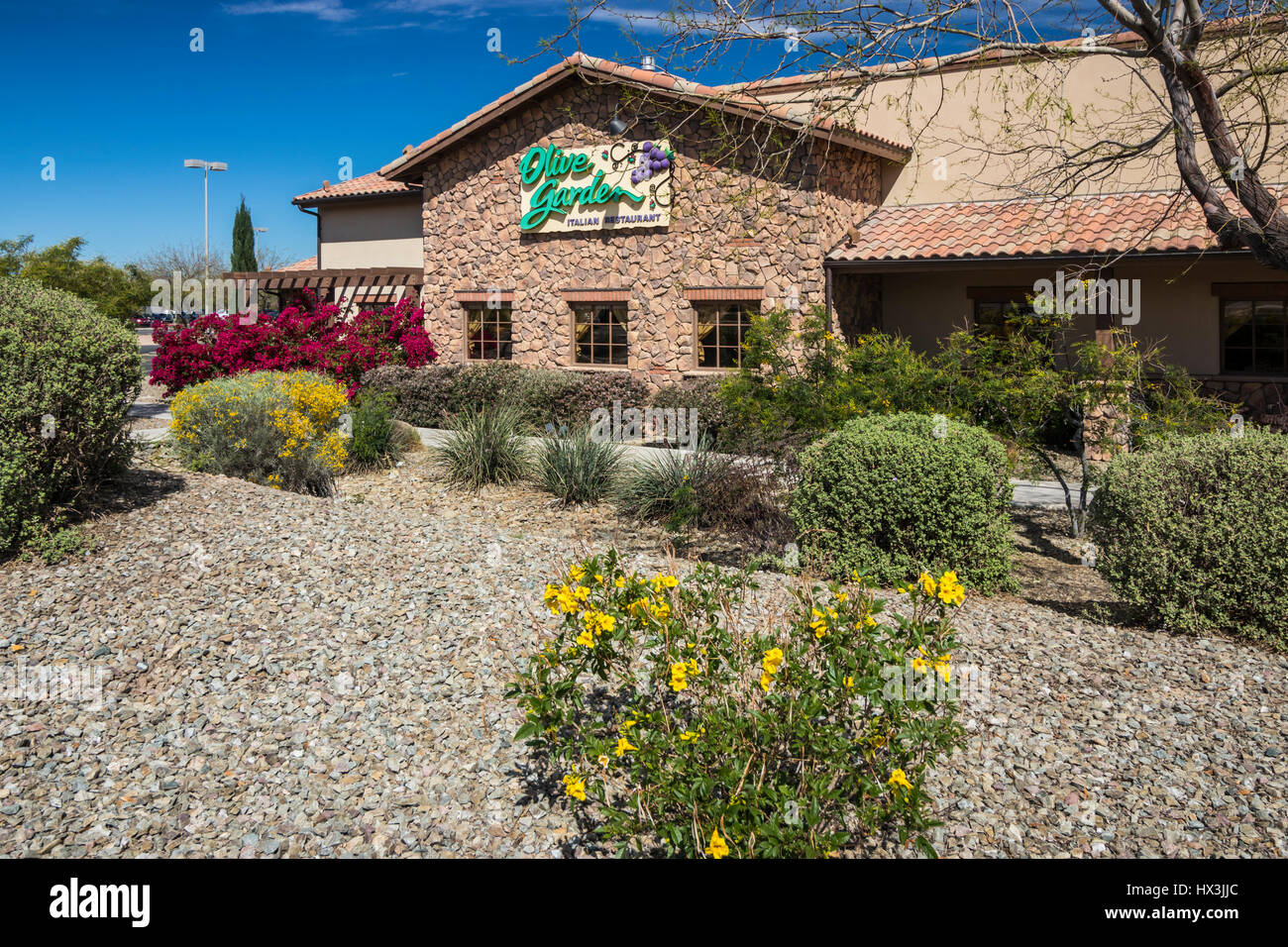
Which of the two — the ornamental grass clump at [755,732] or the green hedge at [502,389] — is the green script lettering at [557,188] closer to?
the green hedge at [502,389]

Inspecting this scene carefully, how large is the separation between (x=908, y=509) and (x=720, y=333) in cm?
991

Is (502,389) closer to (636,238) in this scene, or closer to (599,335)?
(599,335)

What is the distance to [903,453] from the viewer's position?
6641 mm

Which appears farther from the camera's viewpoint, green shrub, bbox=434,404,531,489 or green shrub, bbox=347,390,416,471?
green shrub, bbox=347,390,416,471

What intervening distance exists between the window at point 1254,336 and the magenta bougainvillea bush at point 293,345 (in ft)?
44.8

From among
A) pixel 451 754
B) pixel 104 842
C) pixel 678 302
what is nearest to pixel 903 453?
pixel 451 754

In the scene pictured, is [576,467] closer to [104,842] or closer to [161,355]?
[104,842]

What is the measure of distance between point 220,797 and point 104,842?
43 cm

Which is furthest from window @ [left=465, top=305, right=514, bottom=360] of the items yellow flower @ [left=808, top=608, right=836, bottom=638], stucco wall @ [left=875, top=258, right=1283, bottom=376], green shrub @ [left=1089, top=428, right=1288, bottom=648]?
yellow flower @ [left=808, top=608, right=836, bottom=638]

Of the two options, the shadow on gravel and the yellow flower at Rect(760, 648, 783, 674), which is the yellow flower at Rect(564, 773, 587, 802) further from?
the shadow on gravel

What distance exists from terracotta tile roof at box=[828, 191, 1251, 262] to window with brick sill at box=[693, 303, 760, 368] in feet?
5.84

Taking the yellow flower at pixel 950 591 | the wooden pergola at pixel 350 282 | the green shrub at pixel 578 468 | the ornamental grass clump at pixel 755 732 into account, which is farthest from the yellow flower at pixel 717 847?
the wooden pergola at pixel 350 282

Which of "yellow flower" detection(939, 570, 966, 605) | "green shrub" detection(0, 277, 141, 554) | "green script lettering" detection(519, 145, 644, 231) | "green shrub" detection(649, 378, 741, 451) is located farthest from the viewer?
"green script lettering" detection(519, 145, 644, 231)

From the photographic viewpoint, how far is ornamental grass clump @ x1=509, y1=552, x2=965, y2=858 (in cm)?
328
